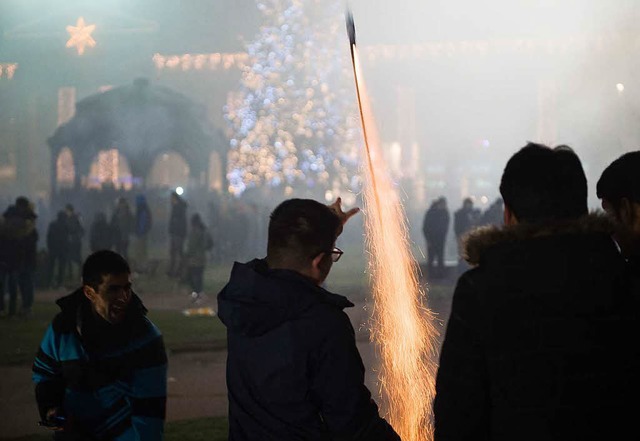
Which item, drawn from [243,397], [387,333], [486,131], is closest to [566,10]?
[486,131]

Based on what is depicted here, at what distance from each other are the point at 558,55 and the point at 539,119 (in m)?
4.42

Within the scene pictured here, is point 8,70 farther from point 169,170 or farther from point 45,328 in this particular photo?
point 45,328

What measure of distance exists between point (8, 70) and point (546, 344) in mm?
33511

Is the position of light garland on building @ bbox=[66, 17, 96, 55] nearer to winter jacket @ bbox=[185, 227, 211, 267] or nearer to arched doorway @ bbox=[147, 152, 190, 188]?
arched doorway @ bbox=[147, 152, 190, 188]

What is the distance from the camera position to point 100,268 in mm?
3535

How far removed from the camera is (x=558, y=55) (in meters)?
29.2

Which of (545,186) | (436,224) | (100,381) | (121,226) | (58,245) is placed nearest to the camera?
(545,186)

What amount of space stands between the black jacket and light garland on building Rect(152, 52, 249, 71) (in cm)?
3364

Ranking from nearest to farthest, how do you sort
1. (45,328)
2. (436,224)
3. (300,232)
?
1. (300,232)
2. (45,328)
3. (436,224)

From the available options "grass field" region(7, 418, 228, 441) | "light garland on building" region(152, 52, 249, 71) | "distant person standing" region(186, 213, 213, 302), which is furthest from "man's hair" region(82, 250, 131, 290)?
"light garland on building" region(152, 52, 249, 71)

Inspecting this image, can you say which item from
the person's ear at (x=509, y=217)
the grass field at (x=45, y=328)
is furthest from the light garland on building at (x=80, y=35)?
the person's ear at (x=509, y=217)

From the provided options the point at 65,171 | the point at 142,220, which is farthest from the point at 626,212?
the point at 65,171

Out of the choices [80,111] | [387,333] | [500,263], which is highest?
[80,111]

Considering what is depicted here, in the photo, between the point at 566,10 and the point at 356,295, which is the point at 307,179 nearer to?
the point at 566,10
